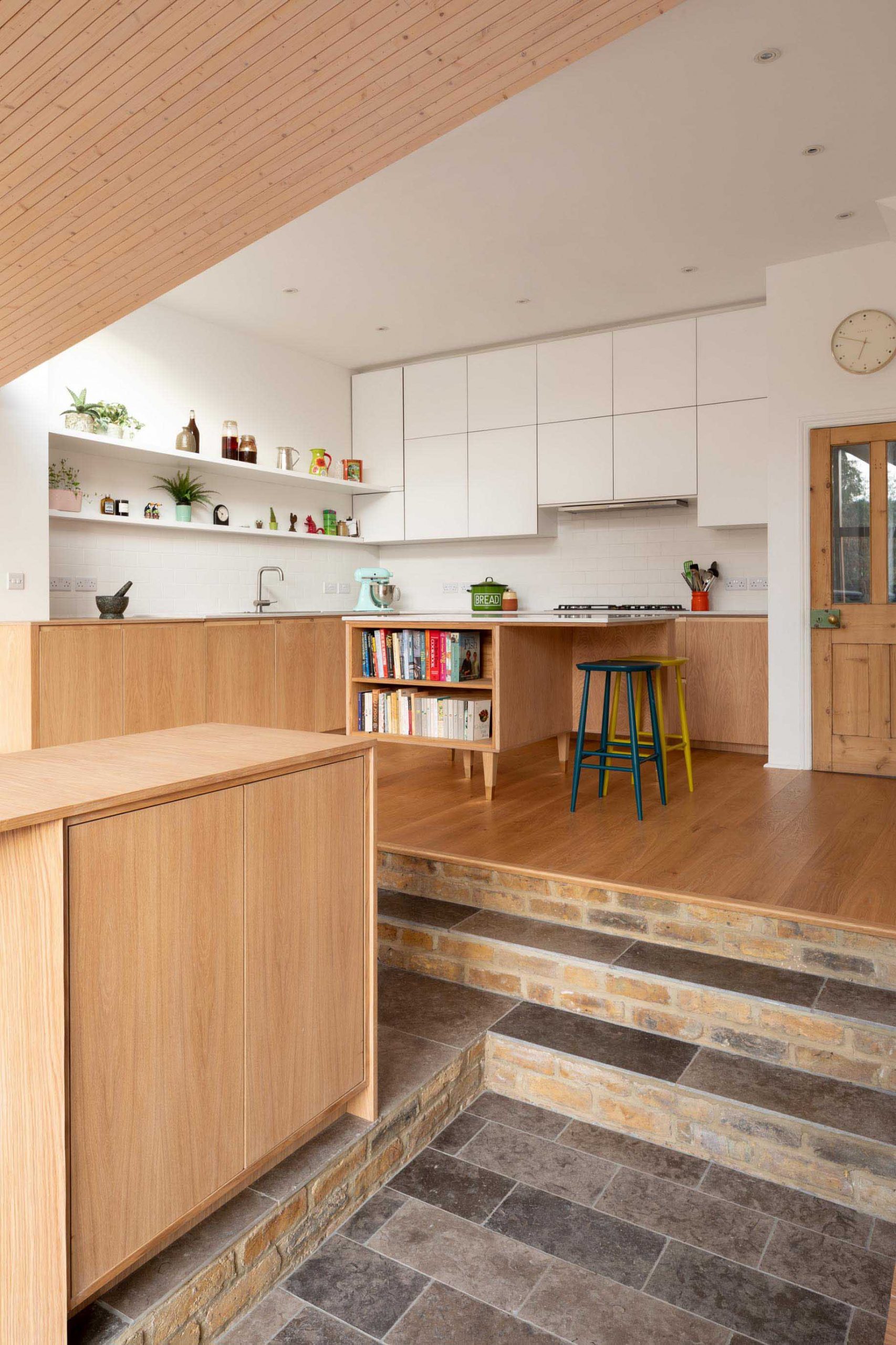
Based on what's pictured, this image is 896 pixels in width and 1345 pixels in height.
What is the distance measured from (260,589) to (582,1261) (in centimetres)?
529

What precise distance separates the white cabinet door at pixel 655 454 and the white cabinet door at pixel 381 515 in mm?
1822

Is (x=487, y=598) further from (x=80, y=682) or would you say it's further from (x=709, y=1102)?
(x=709, y=1102)

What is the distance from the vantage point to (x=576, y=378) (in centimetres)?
625

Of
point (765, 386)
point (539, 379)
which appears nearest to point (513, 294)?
point (539, 379)

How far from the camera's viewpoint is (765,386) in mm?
5543

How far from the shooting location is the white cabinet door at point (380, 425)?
709 cm

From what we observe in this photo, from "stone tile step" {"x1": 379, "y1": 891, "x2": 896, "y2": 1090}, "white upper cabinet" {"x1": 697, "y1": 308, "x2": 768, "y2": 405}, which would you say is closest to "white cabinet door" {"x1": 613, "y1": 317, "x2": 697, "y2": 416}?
"white upper cabinet" {"x1": 697, "y1": 308, "x2": 768, "y2": 405}

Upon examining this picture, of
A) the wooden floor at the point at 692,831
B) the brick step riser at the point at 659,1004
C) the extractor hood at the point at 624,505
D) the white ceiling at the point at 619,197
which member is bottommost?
the brick step riser at the point at 659,1004

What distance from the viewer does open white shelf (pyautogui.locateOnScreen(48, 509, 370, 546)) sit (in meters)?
5.22

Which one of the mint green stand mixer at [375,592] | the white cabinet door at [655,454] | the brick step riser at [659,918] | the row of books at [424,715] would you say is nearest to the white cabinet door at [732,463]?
the white cabinet door at [655,454]

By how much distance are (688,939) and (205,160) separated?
112 inches

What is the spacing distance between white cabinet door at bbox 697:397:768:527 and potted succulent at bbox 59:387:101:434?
365 cm

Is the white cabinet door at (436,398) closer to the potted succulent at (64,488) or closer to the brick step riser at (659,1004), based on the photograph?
the potted succulent at (64,488)

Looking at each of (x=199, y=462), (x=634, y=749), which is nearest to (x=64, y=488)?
(x=199, y=462)
